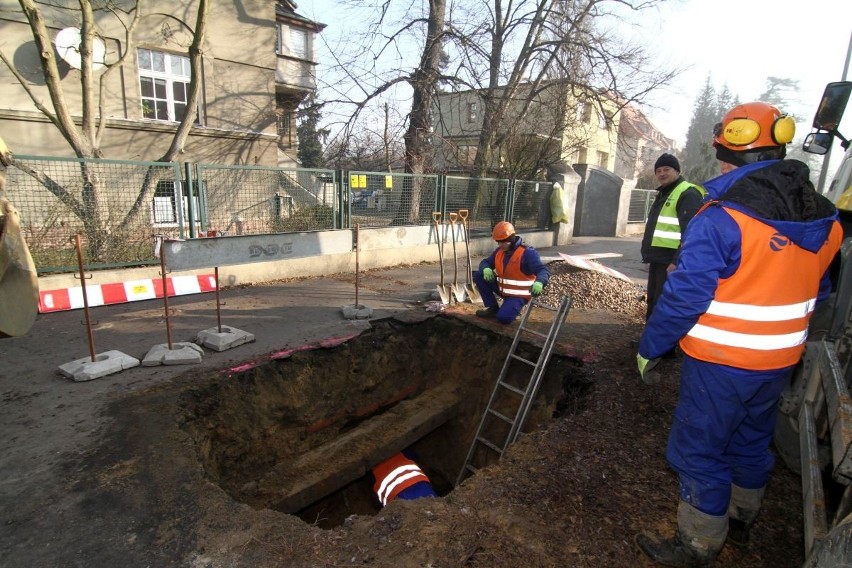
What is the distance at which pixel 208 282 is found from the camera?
708cm

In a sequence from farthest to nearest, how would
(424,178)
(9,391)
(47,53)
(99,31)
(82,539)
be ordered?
1. (99,31)
2. (424,178)
3. (47,53)
4. (9,391)
5. (82,539)

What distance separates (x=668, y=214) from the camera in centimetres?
425

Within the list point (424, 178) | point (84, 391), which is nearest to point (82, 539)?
point (84, 391)

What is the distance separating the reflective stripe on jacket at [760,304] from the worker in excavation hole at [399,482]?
111 inches

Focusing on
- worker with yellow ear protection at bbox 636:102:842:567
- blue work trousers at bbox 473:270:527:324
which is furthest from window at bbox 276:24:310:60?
worker with yellow ear protection at bbox 636:102:842:567

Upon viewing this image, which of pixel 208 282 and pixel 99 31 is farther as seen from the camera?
pixel 99 31

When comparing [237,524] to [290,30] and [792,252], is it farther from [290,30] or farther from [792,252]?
[290,30]

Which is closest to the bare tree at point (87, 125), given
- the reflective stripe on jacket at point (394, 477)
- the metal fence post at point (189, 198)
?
the metal fence post at point (189, 198)

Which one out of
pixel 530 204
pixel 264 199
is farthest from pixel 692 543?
pixel 530 204

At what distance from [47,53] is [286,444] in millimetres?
7290

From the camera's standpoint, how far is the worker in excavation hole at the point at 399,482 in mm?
4020

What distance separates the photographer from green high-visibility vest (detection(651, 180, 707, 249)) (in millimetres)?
4211

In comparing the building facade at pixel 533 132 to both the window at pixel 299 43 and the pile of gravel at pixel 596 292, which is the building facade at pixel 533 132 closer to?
the window at pixel 299 43

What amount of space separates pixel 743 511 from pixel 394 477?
2.85 metres
